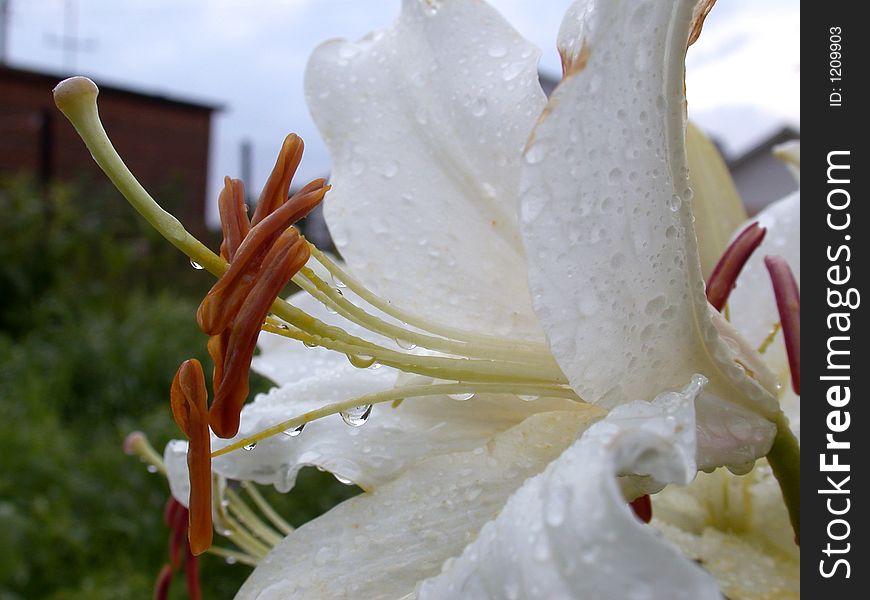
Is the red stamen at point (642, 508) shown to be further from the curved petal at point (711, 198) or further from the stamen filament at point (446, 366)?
the curved petal at point (711, 198)

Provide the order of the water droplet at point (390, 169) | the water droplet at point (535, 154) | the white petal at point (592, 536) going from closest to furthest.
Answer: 1. the white petal at point (592, 536)
2. the water droplet at point (535, 154)
3. the water droplet at point (390, 169)

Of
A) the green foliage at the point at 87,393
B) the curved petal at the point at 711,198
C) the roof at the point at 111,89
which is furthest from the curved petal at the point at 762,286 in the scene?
the roof at the point at 111,89

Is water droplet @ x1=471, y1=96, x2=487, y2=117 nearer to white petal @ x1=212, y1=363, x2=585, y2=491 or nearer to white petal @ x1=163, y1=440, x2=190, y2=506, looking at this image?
white petal @ x1=212, y1=363, x2=585, y2=491

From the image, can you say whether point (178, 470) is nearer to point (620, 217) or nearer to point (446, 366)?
point (446, 366)

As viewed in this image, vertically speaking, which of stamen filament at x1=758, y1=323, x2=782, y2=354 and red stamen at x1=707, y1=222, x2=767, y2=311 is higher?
red stamen at x1=707, y1=222, x2=767, y2=311

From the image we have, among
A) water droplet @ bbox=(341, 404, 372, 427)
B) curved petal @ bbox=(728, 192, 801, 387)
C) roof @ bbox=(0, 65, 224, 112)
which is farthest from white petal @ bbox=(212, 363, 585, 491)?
roof @ bbox=(0, 65, 224, 112)
